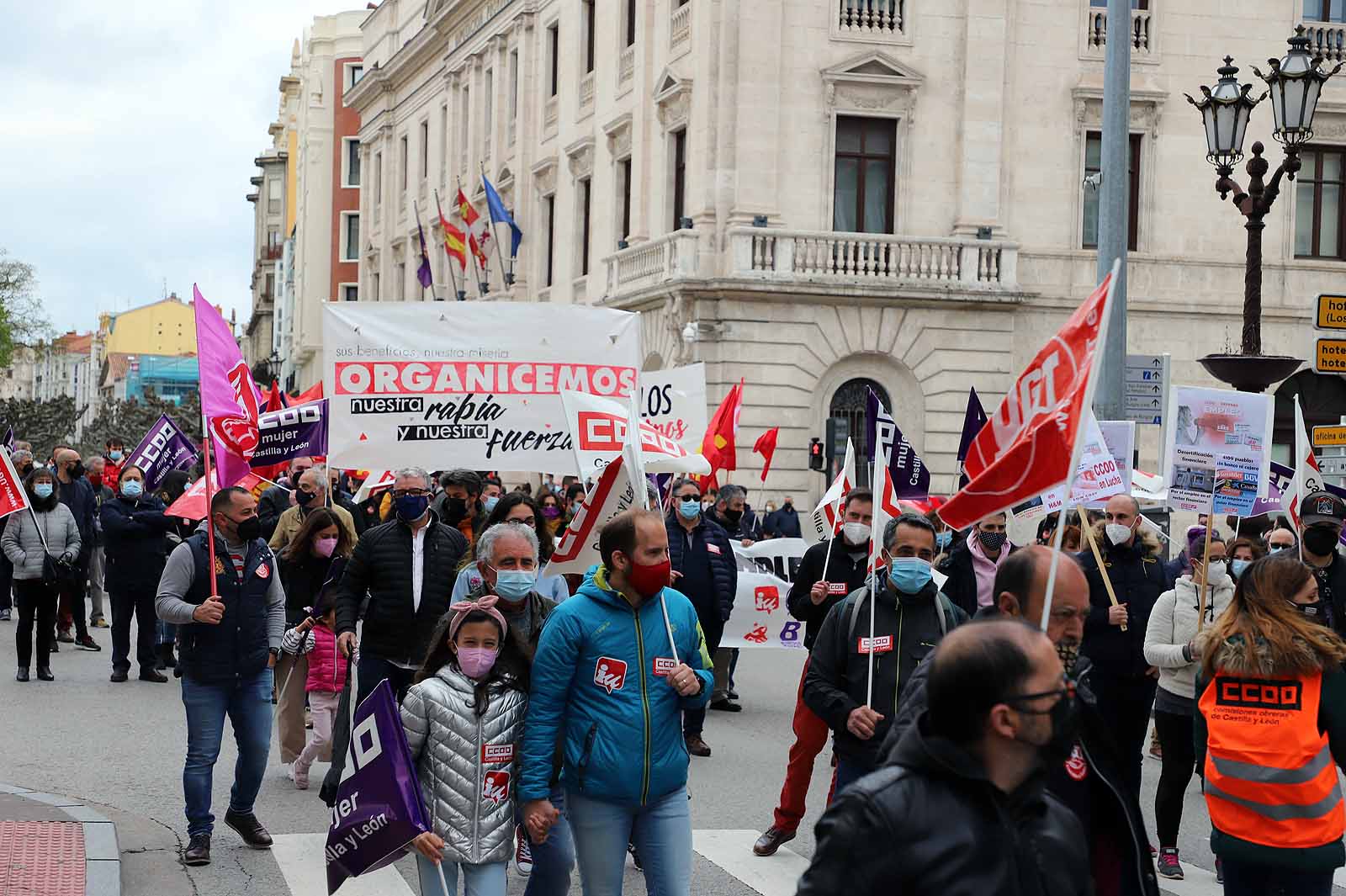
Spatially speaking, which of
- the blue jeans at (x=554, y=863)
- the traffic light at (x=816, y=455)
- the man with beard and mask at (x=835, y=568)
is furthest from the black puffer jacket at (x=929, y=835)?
the traffic light at (x=816, y=455)

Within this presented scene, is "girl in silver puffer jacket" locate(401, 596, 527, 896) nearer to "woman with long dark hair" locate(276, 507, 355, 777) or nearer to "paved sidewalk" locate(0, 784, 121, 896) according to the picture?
"paved sidewalk" locate(0, 784, 121, 896)

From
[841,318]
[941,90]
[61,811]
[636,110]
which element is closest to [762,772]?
[61,811]

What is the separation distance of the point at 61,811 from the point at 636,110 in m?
28.5

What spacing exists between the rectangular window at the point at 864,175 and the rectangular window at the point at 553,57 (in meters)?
12.3

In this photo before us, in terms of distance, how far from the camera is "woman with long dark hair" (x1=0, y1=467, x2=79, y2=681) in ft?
50.8

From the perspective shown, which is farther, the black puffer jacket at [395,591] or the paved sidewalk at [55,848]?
the black puffer jacket at [395,591]

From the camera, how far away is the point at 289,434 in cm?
1593

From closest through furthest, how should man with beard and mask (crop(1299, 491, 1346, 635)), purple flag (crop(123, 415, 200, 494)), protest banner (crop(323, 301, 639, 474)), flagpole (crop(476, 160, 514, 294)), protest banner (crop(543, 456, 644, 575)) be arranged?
protest banner (crop(543, 456, 644, 575)) < man with beard and mask (crop(1299, 491, 1346, 635)) < protest banner (crop(323, 301, 639, 474)) < purple flag (crop(123, 415, 200, 494)) < flagpole (crop(476, 160, 514, 294))

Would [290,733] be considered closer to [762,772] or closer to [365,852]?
[762,772]

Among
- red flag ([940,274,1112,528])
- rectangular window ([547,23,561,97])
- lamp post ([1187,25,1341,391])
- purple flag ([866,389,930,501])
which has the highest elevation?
rectangular window ([547,23,561,97])

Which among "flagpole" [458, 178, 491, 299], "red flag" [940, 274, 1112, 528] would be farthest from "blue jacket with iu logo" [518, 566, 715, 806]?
"flagpole" [458, 178, 491, 299]

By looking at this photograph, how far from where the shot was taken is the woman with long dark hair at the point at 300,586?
11367 millimetres

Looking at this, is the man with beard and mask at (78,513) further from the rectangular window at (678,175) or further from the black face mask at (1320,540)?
the rectangular window at (678,175)

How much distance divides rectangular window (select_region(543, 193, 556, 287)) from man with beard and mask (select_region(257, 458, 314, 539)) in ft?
87.4
